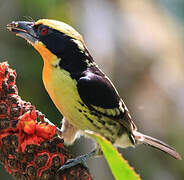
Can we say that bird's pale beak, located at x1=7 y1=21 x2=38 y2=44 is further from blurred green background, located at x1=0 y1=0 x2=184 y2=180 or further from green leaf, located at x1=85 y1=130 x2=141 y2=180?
blurred green background, located at x1=0 y1=0 x2=184 y2=180

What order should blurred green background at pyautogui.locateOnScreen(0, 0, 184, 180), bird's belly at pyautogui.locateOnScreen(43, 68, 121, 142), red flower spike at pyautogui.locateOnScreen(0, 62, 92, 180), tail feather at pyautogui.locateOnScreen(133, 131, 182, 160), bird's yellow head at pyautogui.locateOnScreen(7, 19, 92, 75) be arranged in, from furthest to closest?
blurred green background at pyautogui.locateOnScreen(0, 0, 184, 180) < tail feather at pyautogui.locateOnScreen(133, 131, 182, 160) < bird's yellow head at pyautogui.locateOnScreen(7, 19, 92, 75) < bird's belly at pyautogui.locateOnScreen(43, 68, 121, 142) < red flower spike at pyautogui.locateOnScreen(0, 62, 92, 180)

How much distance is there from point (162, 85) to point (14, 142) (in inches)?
184

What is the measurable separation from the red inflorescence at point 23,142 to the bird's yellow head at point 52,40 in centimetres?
62

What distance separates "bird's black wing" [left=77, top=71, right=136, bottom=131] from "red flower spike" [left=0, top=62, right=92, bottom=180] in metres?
0.64

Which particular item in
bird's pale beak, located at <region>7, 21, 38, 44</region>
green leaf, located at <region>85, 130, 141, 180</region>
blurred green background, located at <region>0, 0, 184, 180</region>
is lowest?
blurred green background, located at <region>0, 0, 184, 180</region>

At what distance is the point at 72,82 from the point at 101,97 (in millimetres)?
287

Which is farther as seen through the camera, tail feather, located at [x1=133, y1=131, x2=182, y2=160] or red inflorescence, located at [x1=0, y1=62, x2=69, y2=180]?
tail feather, located at [x1=133, y1=131, x2=182, y2=160]

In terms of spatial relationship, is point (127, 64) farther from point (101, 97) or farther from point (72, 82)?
point (72, 82)

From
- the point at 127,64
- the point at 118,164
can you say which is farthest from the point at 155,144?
the point at 127,64

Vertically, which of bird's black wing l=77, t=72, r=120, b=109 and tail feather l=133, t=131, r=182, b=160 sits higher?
bird's black wing l=77, t=72, r=120, b=109

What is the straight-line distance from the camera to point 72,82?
3.13 meters

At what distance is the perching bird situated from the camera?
3.10m

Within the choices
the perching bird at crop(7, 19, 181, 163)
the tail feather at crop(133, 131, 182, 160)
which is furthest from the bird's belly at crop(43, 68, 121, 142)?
the tail feather at crop(133, 131, 182, 160)

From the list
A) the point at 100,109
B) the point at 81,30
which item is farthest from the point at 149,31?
the point at 100,109
